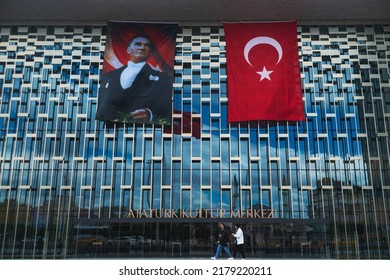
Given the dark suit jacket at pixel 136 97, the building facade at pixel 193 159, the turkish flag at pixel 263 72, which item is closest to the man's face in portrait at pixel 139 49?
the dark suit jacket at pixel 136 97

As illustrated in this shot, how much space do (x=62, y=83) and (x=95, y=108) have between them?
2906 mm

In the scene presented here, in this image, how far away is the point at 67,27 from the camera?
27.9 meters

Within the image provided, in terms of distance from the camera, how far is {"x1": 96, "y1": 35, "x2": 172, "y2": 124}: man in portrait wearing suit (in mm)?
26062

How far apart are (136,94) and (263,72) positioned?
8419 millimetres

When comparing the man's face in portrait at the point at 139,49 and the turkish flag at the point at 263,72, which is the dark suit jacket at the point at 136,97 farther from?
the turkish flag at the point at 263,72

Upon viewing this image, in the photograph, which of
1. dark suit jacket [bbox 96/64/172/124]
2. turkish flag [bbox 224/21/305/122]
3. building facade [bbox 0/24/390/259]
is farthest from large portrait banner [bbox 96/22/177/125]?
turkish flag [bbox 224/21/305/122]

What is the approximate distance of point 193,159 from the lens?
2592 cm

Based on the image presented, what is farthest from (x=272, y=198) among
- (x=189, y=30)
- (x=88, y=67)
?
(x=88, y=67)

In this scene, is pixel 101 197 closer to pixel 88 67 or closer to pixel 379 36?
pixel 88 67

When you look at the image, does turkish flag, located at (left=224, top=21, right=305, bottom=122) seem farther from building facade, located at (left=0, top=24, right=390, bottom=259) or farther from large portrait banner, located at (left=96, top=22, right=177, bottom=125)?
large portrait banner, located at (left=96, top=22, right=177, bottom=125)

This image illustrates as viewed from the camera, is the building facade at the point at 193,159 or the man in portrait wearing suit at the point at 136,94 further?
the man in portrait wearing suit at the point at 136,94

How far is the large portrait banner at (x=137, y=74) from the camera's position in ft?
85.7

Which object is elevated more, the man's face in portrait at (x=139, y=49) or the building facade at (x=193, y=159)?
the man's face in portrait at (x=139, y=49)

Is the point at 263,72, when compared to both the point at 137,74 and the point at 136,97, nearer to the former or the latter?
the point at 137,74
